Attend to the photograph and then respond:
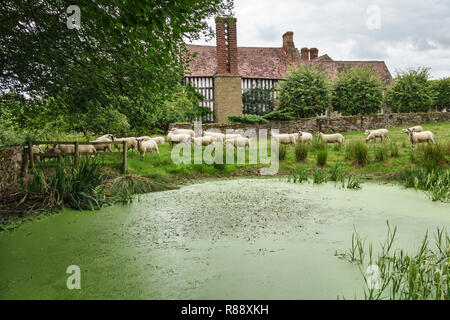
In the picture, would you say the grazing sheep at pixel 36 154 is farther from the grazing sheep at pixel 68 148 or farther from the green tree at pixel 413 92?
the green tree at pixel 413 92

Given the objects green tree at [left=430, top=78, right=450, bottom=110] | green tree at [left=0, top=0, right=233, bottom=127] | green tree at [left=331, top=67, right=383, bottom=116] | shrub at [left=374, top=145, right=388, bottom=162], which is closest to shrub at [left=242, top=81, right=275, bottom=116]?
green tree at [left=331, top=67, right=383, bottom=116]

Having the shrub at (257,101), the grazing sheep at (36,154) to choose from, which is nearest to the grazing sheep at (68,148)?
the grazing sheep at (36,154)

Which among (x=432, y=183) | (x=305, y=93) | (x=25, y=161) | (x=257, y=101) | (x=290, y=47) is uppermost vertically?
(x=290, y=47)

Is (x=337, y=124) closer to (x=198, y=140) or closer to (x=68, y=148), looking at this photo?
(x=198, y=140)

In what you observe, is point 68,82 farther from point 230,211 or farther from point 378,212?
point 378,212

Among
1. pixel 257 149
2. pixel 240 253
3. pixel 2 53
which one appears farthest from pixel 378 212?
pixel 257 149

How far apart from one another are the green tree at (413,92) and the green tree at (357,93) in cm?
250

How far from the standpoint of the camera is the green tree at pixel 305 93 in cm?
2222

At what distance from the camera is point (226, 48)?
26.1 m

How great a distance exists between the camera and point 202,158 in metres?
11.7

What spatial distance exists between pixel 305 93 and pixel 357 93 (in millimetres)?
3752

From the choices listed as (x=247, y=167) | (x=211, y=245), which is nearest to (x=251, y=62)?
(x=247, y=167)

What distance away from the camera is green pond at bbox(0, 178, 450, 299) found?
9.34 feet

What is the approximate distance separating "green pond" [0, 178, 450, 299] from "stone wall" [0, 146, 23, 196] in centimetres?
161
